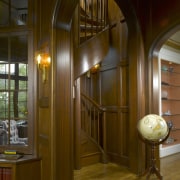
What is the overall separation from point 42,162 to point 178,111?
477cm

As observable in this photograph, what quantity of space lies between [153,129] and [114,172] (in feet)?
4.41

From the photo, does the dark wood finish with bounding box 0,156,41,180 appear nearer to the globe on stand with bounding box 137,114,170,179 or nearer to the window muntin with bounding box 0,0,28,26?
the globe on stand with bounding box 137,114,170,179

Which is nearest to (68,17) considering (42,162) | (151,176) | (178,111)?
(42,162)

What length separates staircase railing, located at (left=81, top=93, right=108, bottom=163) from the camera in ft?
19.1

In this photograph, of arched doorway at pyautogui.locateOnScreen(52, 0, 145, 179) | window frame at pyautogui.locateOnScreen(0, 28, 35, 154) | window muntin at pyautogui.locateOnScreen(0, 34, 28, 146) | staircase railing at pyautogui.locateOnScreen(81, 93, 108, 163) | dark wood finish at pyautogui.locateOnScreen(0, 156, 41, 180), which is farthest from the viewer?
staircase railing at pyautogui.locateOnScreen(81, 93, 108, 163)

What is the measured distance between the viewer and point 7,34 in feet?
13.6

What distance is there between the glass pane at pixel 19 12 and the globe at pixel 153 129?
8.31 ft

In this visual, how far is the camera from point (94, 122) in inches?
237

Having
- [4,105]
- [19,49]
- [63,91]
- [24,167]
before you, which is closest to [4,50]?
[19,49]

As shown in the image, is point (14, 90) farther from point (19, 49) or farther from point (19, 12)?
point (19, 12)

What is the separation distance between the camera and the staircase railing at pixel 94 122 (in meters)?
5.83

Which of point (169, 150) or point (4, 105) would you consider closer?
point (4, 105)

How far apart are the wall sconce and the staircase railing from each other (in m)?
2.12

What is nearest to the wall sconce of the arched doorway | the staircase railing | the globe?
the arched doorway
